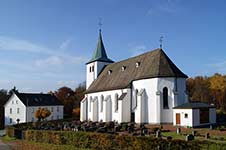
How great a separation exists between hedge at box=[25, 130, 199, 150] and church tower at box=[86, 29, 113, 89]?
32.2 metres

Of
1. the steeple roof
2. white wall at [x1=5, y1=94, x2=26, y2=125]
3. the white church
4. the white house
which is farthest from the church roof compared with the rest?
white wall at [x1=5, y1=94, x2=26, y2=125]

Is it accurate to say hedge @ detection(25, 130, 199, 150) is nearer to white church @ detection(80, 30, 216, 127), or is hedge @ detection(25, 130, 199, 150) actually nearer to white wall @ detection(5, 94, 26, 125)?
white church @ detection(80, 30, 216, 127)

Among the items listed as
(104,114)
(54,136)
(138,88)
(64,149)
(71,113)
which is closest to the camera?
(64,149)

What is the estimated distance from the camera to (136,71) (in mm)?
44844

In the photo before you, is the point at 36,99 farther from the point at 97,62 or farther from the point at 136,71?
the point at 136,71

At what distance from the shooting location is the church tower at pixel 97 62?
201 feet

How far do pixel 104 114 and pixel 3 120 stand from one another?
37116mm

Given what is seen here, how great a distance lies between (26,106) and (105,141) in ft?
156

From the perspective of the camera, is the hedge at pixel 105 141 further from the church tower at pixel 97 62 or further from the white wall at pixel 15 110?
the white wall at pixel 15 110

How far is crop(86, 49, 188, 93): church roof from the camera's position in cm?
3986

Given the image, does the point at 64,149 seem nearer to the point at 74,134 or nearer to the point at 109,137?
the point at 74,134

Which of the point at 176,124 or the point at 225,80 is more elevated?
the point at 225,80

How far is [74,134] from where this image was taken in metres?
25.1

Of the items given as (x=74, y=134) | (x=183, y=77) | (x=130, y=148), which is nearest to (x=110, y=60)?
(x=183, y=77)
